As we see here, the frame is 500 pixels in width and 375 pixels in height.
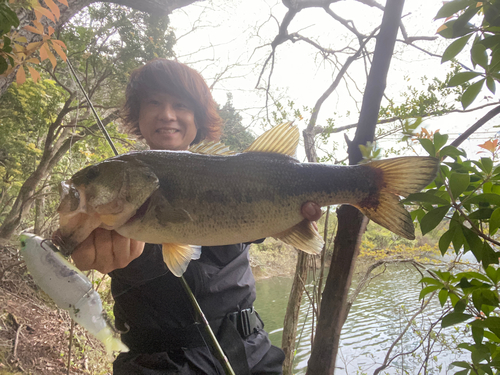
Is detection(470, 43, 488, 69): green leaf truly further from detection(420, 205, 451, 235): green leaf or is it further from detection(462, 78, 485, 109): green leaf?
detection(420, 205, 451, 235): green leaf

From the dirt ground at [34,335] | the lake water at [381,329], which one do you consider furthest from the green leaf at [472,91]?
the dirt ground at [34,335]

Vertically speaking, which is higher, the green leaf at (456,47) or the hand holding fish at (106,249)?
the green leaf at (456,47)

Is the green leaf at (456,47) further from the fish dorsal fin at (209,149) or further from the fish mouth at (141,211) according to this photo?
the fish mouth at (141,211)

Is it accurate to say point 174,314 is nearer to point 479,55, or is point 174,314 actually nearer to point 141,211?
point 141,211

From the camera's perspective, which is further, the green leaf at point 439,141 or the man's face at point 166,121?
the man's face at point 166,121

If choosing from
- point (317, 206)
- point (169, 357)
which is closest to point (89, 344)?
point (169, 357)

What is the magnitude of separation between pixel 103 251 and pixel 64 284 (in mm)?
609

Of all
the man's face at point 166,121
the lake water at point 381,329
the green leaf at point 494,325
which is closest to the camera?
the green leaf at point 494,325

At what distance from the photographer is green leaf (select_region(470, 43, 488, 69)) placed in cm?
88

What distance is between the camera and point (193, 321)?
1.56 metres

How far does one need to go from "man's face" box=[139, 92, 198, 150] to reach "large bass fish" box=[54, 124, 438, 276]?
748 millimetres

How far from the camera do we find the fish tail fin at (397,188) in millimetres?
1059

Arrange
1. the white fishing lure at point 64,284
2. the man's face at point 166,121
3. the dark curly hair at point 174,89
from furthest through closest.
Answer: the dark curly hair at point 174,89, the man's face at point 166,121, the white fishing lure at point 64,284

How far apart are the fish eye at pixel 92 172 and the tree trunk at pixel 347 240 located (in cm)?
133
